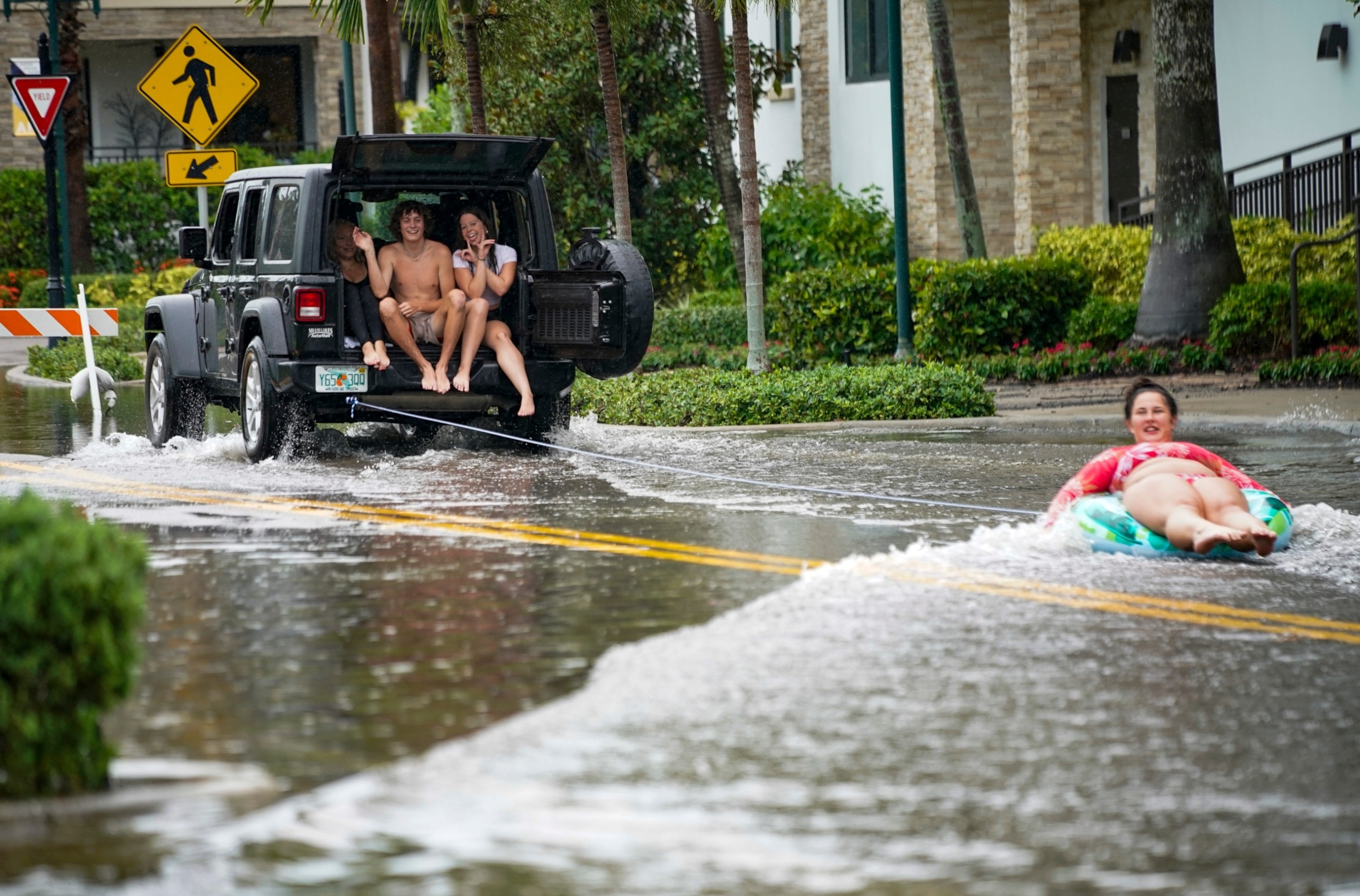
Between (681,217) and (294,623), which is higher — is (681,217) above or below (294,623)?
above

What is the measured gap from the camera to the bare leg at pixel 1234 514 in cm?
872

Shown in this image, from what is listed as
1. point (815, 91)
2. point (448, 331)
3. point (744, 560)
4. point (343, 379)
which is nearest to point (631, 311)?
point (448, 331)

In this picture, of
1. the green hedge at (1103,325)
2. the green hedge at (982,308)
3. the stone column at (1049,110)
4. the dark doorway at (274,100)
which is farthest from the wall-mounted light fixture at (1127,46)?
the dark doorway at (274,100)

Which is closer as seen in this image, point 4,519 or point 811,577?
point 4,519

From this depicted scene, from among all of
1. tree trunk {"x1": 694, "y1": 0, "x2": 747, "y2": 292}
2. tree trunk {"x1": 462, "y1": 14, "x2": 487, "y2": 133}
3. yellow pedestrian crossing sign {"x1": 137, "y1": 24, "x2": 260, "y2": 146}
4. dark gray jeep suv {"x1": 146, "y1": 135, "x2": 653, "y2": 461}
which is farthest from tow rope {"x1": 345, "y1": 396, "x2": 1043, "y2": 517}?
tree trunk {"x1": 694, "y1": 0, "x2": 747, "y2": 292}

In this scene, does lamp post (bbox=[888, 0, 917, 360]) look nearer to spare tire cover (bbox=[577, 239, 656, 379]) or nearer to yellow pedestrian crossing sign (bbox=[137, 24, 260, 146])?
spare tire cover (bbox=[577, 239, 656, 379])

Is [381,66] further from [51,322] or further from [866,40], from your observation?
[866,40]

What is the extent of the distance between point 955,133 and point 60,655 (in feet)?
67.1

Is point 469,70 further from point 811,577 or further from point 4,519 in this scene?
point 4,519

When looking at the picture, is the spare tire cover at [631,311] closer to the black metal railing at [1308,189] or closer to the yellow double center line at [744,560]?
the yellow double center line at [744,560]

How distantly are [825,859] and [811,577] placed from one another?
3.87m

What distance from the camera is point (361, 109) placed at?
49000 millimetres

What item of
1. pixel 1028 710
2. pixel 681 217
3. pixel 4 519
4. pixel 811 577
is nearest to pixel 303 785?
pixel 4 519

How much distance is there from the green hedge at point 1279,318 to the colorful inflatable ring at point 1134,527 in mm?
10760
